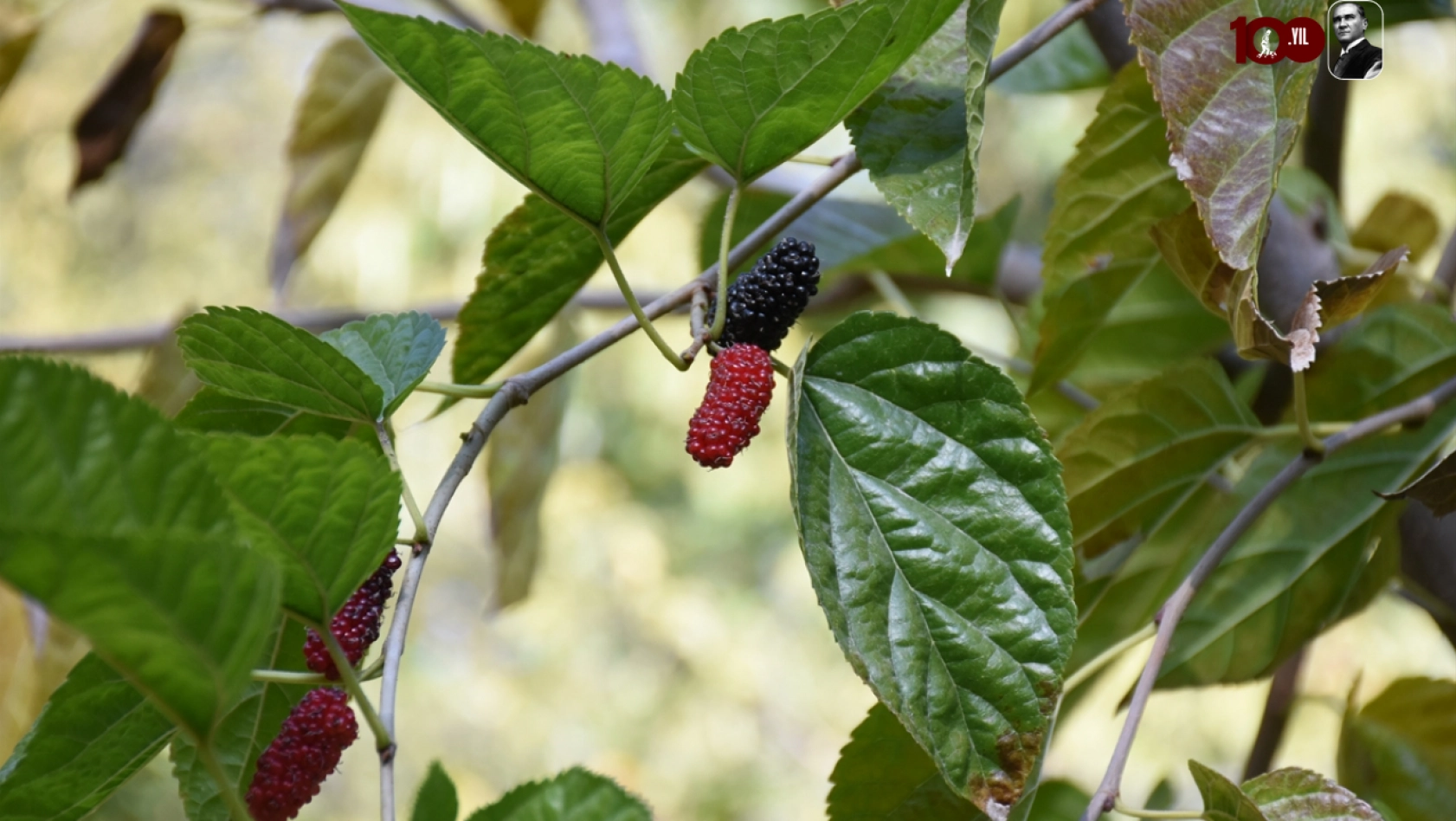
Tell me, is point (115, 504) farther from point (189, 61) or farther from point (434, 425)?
point (189, 61)

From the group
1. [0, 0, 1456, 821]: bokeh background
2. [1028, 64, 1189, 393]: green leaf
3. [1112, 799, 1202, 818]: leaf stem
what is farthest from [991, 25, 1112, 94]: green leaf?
[0, 0, 1456, 821]: bokeh background

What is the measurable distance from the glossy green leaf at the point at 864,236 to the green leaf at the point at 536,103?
9.0 inches

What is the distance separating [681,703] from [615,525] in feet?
1.62

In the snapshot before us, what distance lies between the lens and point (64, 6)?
0.82 metres

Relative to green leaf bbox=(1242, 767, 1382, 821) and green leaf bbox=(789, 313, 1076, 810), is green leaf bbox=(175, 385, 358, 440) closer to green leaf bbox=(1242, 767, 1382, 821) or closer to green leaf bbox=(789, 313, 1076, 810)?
green leaf bbox=(789, 313, 1076, 810)

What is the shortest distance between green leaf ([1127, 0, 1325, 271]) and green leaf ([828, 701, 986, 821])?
0.16m

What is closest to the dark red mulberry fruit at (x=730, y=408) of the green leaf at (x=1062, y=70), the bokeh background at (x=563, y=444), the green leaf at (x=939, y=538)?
the green leaf at (x=939, y=538)

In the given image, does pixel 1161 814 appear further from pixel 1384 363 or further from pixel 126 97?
pixel 126 97

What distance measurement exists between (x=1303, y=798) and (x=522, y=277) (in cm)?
27

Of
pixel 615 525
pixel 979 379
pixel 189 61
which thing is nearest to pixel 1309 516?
pixel 979 379

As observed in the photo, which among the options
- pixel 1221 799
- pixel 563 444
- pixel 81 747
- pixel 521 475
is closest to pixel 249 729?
pixel 81 747

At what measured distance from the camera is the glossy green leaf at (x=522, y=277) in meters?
0.36

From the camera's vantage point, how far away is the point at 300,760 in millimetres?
262

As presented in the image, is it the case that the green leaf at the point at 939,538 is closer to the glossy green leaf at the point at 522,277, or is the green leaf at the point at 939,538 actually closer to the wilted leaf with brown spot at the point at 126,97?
the glossy green leaf at the point at 522,277
